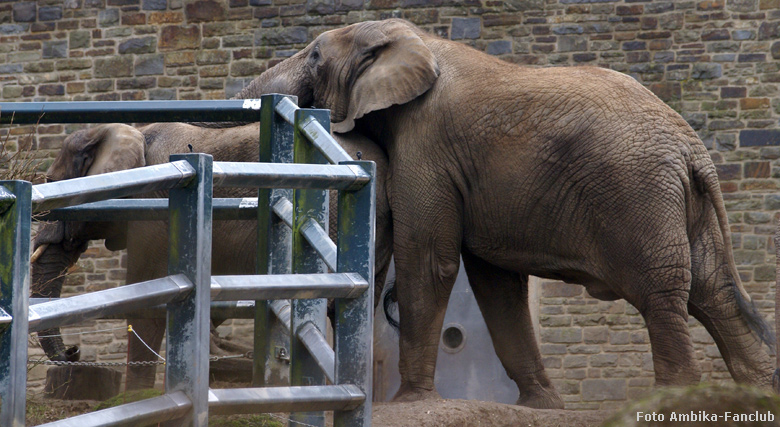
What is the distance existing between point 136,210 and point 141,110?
0.28 metres

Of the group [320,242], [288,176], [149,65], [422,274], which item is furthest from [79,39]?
[288,176]

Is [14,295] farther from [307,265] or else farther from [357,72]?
[357,72]

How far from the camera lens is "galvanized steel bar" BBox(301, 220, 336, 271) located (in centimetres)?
247

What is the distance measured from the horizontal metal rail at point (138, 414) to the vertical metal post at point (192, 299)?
27 mm

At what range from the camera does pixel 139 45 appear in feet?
39.8

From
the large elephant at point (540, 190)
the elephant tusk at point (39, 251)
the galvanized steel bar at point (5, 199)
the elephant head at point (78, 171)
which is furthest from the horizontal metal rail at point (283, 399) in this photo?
the elephant tusk at point (39, 251)

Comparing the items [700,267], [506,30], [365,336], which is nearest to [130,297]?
[365,336]

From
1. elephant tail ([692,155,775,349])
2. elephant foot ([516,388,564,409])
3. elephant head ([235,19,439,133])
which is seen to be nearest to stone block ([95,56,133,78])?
elephant head ([235,19,439,133])

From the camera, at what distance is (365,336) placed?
2371mm

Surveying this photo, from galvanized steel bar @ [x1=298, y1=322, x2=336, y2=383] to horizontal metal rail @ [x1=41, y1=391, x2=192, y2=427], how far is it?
417 millimetres

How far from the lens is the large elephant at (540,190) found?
607cm

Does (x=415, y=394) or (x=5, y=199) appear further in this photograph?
(x=415, y=394)

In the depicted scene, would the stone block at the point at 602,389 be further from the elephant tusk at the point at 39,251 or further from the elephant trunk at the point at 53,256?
the elephant tusk at the point at 39,251

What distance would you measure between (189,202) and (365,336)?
510mm
